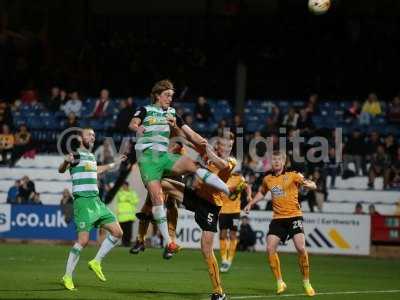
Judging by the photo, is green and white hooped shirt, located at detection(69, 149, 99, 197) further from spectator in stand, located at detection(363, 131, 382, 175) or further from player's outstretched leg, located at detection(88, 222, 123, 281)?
spectator in stand, located at detection(363, 131, 382, 175)

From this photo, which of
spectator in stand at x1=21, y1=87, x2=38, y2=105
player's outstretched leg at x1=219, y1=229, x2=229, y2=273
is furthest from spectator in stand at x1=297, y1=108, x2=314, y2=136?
spectator in stand at x1=21, y1=87, x2=38, y2=105

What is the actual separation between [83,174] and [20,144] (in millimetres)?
15454

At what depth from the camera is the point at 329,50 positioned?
3178cm

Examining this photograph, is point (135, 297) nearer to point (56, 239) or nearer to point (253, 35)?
point (56, 239)

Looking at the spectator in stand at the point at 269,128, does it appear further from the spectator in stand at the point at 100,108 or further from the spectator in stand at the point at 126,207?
the spectator in stand at the point at 100,108

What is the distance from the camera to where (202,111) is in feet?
98.3

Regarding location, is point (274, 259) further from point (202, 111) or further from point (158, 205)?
point (202, 111)

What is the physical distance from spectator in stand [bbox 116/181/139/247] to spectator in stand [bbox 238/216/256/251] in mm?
2983

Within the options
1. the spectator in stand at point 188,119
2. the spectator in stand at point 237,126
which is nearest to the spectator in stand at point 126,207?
the spectator in stand at point 188,119

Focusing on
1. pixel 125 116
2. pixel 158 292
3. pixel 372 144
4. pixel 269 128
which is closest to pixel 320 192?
pixel 372 144

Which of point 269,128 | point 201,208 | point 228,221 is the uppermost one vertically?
point 269,128

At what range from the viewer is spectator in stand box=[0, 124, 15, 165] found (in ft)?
98.3

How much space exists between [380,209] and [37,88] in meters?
12.6

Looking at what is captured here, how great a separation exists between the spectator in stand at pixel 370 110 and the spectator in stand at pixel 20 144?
10.2 m
